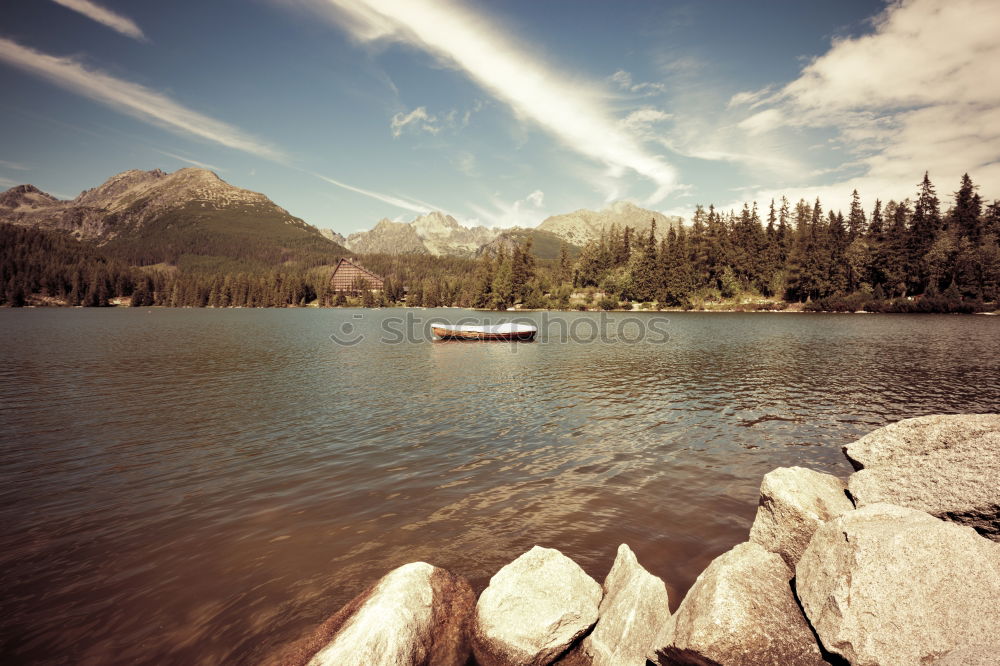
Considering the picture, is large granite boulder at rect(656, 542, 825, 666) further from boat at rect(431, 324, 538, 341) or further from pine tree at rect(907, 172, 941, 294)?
pine tree at rect(907, 172, 941, 294)

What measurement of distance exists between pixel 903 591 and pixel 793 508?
9.10 feet

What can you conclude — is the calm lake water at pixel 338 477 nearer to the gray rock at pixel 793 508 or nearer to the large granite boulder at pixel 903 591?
the gray rock at pixel 793 508

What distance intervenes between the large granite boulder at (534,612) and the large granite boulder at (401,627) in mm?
483

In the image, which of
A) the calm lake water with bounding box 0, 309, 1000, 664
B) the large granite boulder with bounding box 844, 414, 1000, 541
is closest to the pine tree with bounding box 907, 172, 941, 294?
the calm lake water with bounding box 0, 309, 1000, 664

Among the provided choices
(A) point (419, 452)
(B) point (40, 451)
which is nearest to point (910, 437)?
(A) point (419, 452)

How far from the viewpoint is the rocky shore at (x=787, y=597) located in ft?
18.0

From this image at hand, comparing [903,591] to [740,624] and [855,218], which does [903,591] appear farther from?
[855,218]

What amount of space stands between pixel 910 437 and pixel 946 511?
6.32 feet

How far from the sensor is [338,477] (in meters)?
14.7

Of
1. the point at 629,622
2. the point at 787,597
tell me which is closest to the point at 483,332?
the point at 629,622

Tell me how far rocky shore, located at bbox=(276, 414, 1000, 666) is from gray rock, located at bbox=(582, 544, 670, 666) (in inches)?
0.9

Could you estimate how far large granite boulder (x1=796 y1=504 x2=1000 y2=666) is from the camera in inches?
207

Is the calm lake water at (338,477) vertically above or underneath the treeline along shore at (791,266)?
underneath

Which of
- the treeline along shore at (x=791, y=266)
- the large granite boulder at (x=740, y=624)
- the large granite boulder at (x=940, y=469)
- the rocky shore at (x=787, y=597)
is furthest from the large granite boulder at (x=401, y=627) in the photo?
the treeline along shore at (x=791, y=266)
